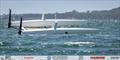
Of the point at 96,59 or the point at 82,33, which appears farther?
the point at 82,33

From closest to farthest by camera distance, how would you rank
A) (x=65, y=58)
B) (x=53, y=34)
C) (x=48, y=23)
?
(x=65, y=58), (x=53, y=34), (x=48, y=23)

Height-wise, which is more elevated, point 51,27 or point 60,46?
point 60,46

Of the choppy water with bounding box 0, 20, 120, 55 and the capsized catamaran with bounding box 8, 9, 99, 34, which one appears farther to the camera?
the capsized catamaran with bounding box 8, 9, 99, 34

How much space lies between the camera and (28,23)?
249 feet

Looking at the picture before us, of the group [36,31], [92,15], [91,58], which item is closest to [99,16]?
[92,15]

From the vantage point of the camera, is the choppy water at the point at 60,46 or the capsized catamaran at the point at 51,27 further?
the capsized catamaran at the point at 51,27

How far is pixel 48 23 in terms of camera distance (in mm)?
71000

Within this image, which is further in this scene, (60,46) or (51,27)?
(51,27)

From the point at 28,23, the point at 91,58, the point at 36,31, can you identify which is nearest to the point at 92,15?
the point at 28,23

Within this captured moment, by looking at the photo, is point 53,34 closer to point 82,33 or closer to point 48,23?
point 82,33

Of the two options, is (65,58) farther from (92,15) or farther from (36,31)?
(92,15)

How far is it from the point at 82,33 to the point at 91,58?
1722 inches

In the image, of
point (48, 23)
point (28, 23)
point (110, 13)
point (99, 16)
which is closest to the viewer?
point (48, 23)

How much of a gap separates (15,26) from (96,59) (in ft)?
185
